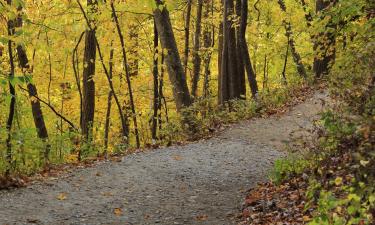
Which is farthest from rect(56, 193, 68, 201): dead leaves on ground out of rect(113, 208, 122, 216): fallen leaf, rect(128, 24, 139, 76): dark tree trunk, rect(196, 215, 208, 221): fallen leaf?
rect(128, 24, 139, 76): dark tree trunk

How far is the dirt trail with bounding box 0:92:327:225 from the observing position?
7.60 m

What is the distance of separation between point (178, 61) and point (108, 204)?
7.28 meters

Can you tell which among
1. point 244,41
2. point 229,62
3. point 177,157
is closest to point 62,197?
point 177,157

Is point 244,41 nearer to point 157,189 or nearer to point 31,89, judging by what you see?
point 31,89

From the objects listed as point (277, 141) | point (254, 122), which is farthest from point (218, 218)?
point (254, 122)

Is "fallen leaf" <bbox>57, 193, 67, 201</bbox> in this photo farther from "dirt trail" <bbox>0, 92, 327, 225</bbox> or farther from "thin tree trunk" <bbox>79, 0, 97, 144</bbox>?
"thin tree trunk" <bbox>79, 0, 97, 144</bbox>

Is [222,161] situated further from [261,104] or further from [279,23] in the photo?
[279,23]

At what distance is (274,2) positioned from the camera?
82.9 ft

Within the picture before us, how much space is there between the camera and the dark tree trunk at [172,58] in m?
14.5

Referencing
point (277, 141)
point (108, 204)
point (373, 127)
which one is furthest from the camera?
point (277, 141)

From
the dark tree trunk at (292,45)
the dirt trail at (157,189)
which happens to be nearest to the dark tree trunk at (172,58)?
the dirt trail at (157,189)

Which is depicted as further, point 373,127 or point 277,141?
point 277,141

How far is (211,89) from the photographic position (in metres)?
30.3

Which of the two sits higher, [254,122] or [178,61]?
[178,61]
